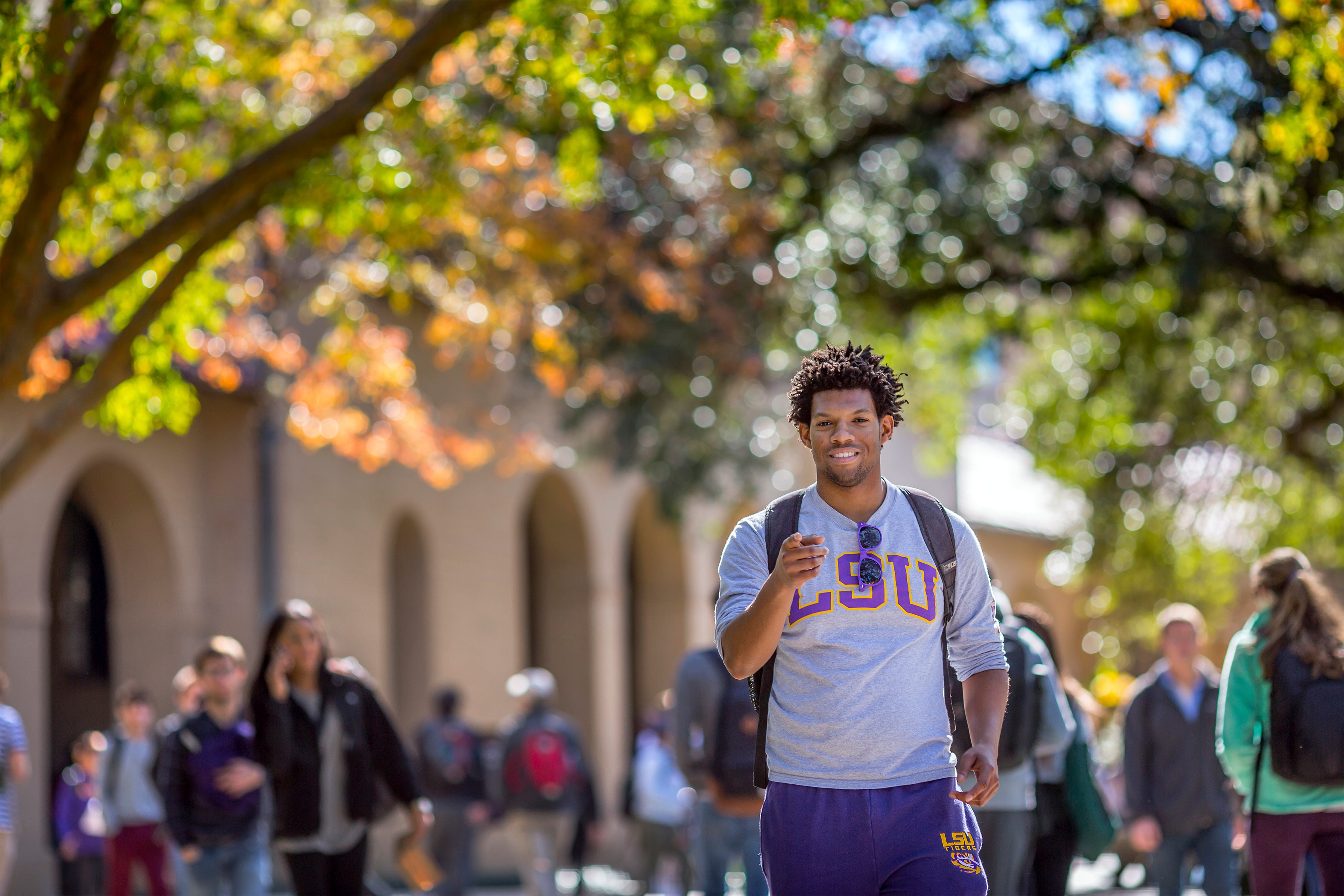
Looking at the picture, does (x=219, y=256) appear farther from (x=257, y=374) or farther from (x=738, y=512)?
(x=738, y=512)

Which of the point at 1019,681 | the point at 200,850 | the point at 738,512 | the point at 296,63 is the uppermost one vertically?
the point at 296,63

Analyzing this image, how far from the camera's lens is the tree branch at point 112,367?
8.36m

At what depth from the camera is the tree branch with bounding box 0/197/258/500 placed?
27.4ft

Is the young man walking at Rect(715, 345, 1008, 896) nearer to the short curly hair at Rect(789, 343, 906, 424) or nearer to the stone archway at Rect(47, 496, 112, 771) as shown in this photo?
the short curly hair at Rect(789, 343, 906, 424)

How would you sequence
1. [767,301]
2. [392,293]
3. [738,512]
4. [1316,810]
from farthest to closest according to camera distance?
1. [738,512]
2. [392,293]
3. [767,301]
4. [1316,810]

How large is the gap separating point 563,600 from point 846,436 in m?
19.0

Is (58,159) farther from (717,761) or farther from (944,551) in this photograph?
(944,551)

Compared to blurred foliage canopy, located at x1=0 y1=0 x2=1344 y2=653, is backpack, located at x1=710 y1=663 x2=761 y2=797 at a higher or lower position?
lower

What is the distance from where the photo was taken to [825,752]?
13.1 feet

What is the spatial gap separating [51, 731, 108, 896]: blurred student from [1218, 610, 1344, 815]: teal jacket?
30.0ft

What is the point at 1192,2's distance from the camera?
8.67 m

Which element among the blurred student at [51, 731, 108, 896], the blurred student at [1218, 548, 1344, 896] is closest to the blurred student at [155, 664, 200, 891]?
the blurred student at [51, 731, 108, 896]

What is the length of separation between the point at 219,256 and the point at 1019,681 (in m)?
6.30

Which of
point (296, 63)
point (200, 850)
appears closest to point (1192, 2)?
point (296, 63)
